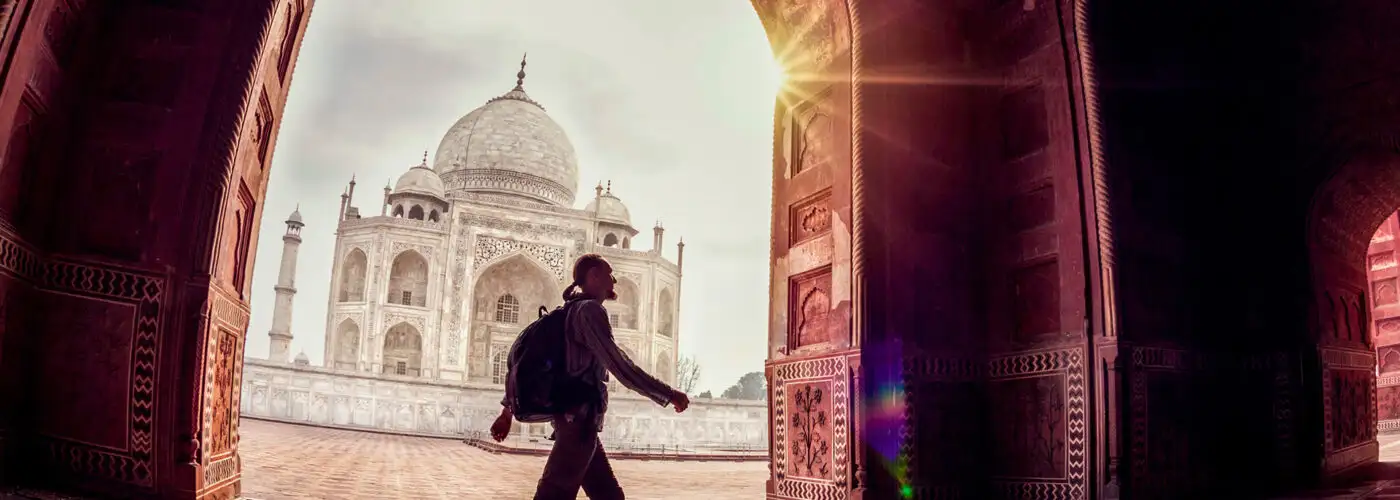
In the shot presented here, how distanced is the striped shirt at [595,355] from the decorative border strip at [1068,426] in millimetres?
3338

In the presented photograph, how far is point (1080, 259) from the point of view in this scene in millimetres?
5816

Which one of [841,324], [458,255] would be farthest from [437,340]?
[841,324]

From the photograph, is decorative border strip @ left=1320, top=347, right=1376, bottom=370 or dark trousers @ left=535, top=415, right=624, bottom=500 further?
decorative border strip @ left=1320, top=347, right=1376, bottom=370

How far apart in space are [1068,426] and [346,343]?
33.5 m

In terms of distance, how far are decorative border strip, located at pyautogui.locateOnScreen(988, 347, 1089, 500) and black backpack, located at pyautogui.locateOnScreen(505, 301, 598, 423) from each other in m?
3.58

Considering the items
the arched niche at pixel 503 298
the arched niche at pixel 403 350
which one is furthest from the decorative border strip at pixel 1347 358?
the arched niche at pixel 403 350

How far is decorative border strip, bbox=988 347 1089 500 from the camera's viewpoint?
5.55 m

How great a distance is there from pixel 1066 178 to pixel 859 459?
7.91ft

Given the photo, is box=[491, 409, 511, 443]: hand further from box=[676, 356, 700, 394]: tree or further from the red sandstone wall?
box=[676, 356, 700, 394]: tree

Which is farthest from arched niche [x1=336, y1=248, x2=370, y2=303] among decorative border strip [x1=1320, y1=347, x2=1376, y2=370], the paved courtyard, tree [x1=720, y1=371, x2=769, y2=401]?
tree [x1=720, y1=371, x2=769, y2=401]

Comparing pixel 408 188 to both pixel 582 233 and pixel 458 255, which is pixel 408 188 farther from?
pixel 582 233

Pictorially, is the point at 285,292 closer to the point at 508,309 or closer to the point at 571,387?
the point at 508,309

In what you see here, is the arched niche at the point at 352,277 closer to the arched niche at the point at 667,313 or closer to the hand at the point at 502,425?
the arched niche at the point at 667,313

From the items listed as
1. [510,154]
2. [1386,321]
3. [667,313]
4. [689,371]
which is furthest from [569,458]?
[689,371]
